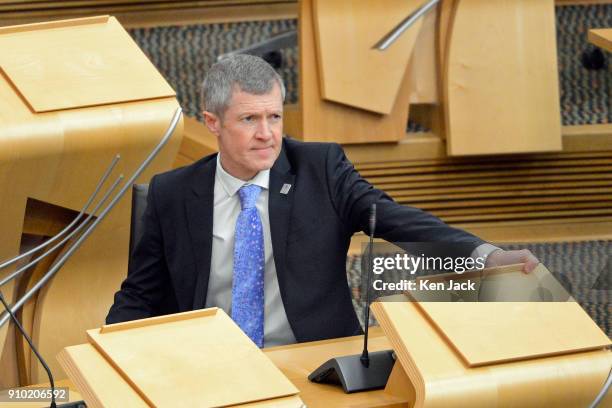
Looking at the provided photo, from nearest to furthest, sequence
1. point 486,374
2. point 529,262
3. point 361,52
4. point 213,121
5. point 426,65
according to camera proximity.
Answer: point 486,374, point 529,262, point 213,121, point 361,52, point 426,65

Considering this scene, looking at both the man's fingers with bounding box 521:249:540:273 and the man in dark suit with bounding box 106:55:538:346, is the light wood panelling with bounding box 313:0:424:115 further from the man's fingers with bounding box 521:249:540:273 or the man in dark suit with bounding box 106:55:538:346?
the man's fingers with bounding box 521:249:540:273

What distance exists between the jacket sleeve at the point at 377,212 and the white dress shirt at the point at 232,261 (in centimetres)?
16

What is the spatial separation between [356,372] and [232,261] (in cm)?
67

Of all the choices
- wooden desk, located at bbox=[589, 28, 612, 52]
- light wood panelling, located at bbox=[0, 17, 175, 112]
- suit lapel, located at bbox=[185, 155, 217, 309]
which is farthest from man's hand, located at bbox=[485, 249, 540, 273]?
wooden desk, located at bbox=[589, 28, 612, 52]

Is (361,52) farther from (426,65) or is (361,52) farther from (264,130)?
(264,130)

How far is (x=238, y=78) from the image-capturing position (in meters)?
2.68

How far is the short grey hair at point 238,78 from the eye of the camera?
2662 millimetres

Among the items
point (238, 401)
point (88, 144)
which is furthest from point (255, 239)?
point (238, 401)

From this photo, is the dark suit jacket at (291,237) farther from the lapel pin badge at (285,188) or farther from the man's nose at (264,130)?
the man's nose at (264,130)

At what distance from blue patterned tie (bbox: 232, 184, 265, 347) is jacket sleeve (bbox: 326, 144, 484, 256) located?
0.20 m

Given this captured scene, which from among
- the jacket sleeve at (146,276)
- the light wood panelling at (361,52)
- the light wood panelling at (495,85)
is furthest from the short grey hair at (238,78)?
the light wood panelling at (495,85)

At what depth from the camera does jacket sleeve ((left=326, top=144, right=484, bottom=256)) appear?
264 cm

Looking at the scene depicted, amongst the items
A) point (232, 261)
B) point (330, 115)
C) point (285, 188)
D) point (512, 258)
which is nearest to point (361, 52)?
point (330, 115)

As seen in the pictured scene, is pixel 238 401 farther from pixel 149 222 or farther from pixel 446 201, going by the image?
pixel 446 201
